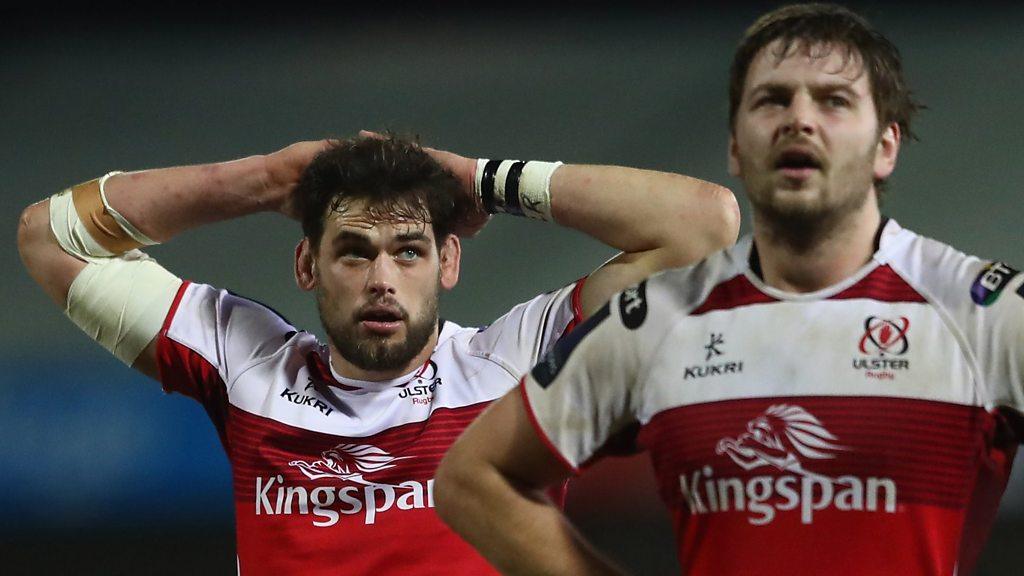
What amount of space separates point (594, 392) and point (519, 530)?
8.8 inches

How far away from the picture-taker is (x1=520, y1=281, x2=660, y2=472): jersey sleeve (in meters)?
1.87

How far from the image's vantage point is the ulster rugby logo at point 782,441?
1.74 metres

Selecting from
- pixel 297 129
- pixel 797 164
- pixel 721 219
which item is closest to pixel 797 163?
pixel 797 164

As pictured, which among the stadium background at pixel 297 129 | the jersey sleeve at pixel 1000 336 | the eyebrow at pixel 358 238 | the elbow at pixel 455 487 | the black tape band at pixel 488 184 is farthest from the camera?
the stadium background at pixel 297 129

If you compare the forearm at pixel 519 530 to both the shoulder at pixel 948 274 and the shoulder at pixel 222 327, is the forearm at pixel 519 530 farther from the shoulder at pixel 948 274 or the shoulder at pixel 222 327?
the shoulder at pixel 222 327

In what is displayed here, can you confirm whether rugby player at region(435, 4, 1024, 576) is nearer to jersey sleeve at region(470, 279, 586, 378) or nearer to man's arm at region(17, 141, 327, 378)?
jersey sleeve at region(470, 279, 586, 378)

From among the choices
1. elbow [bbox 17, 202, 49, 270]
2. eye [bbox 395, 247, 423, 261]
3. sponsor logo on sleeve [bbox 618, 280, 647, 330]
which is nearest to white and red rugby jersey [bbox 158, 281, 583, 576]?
eye [bbox 395, 247, 423, 261]

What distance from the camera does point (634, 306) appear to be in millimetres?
1898

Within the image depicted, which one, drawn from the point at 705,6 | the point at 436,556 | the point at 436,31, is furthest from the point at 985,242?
the point at 436,556

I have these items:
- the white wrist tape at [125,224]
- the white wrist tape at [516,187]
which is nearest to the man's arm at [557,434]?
the white wrist tape at [516,187]

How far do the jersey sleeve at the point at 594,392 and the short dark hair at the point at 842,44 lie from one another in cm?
37


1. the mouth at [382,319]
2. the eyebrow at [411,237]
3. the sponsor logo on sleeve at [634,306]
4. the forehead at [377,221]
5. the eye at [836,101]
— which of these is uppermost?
the forehead at [377,221]

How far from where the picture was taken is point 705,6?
5391mm

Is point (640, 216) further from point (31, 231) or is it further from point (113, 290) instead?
point (31, 231)
